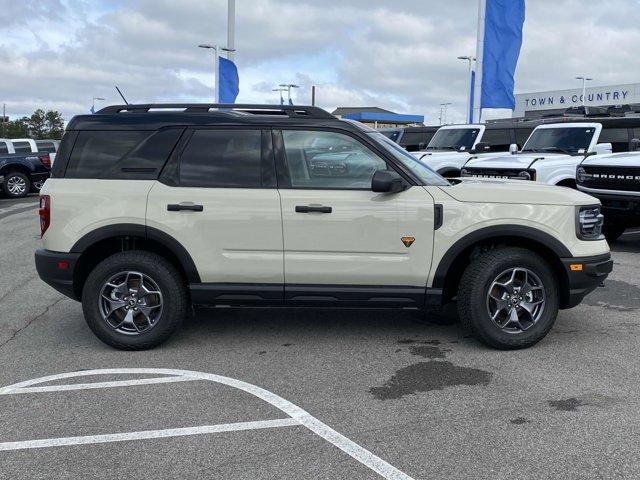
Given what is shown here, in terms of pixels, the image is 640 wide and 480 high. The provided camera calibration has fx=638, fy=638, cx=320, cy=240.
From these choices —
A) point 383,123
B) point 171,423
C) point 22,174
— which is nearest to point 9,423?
point 171,423

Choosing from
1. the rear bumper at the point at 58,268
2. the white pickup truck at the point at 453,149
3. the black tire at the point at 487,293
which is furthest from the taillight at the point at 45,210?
the white pickup truck at the point at 453,149

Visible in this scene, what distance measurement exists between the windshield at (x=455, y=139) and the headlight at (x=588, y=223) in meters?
10.3

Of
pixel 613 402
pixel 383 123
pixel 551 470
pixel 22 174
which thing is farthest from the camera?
pixel 383 123

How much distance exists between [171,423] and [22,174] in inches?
717

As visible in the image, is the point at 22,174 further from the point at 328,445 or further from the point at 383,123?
the point at 383,123

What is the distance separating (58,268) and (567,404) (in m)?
3.79

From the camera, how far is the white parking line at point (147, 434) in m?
3.46

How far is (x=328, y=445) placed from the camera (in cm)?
343

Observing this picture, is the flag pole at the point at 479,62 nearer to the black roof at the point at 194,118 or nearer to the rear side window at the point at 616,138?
the rear side window at the point at 616,138

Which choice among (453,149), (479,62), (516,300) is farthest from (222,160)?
(479,62)

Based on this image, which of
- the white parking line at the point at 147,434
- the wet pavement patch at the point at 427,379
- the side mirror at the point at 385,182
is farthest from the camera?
the side mirror at the point at 385,182

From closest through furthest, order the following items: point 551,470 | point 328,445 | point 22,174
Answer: point 551,470
point 328,445
point 22,174

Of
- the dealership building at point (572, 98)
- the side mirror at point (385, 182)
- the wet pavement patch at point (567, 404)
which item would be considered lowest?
the wet pavement patch at point (567, 404)

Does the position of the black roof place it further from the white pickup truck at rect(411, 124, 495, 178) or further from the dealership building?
the dealership building
